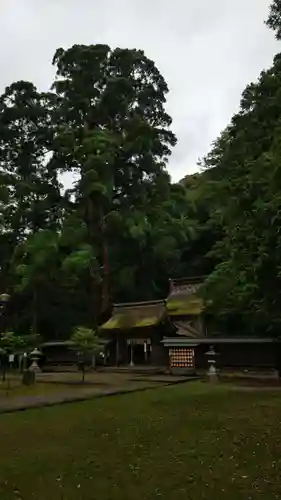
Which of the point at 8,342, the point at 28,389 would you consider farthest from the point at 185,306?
the point at 28,389

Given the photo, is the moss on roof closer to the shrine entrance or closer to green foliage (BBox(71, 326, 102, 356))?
the shrine entrance

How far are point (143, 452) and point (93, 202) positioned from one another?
23.1 metres

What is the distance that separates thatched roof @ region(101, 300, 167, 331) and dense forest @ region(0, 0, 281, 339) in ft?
4.59

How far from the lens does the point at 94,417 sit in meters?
10.2

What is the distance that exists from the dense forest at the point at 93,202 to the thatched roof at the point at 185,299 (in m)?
1.55

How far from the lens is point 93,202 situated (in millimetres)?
29359

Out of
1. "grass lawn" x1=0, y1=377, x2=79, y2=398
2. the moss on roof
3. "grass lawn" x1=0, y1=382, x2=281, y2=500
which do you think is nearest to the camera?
"grass lawn" x1=0, y1=382, x2=281, y2=500

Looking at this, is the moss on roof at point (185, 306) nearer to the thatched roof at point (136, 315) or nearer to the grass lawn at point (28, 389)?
the thatched roof at point (136, 315)

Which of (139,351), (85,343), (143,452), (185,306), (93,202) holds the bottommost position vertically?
(143,452)

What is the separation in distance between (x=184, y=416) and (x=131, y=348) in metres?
17.6

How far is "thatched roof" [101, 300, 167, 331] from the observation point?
26406 millimetres

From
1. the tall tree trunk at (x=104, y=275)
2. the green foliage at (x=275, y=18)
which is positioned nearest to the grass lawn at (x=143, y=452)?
the green foliage at (x=275, y=18)

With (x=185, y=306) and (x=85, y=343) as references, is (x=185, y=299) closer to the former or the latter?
(x=185, y=306)

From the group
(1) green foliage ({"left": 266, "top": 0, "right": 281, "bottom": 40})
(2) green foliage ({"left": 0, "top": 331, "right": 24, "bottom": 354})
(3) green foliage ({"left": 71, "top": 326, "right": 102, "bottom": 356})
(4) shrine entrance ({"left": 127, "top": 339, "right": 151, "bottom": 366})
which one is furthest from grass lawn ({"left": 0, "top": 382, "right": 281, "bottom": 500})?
(4) shrine entrance ({"left": 127, "top": 339, "right": 151, "bottom": 366})
